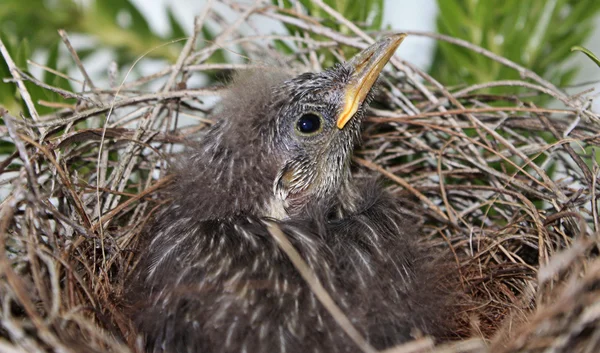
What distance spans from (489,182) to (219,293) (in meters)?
0.73

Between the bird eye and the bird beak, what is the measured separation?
0.05m

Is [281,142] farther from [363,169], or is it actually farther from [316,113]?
[363,169]

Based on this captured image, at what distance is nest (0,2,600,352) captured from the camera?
39.2 inches

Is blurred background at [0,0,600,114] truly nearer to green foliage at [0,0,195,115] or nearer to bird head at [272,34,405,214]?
green foliage at [0,0,195,115]

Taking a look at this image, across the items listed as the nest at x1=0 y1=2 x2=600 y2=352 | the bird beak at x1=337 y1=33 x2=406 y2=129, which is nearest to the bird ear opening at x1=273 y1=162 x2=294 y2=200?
the bird beak at x1=337 y1=33 x2=406 y2=129

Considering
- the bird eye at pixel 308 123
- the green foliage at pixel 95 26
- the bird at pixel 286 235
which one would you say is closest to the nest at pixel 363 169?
the bird at pixel 286 235

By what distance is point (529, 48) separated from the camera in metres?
1.66

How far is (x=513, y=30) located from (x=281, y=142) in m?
0.80

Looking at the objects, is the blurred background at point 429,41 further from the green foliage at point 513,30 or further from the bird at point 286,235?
the bird at point 286,235

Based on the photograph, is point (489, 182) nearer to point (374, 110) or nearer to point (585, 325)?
point (374, 110)

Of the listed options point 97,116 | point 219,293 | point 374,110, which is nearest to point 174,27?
point 97,116

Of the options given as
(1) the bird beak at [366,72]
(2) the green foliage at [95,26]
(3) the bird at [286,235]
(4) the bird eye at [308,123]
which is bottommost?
(3) the bird at [286,235]

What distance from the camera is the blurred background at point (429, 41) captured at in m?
1.57

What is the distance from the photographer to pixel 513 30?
63.7 inches
